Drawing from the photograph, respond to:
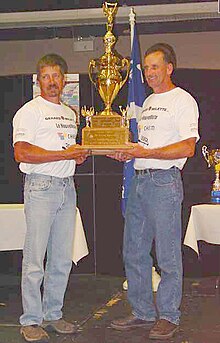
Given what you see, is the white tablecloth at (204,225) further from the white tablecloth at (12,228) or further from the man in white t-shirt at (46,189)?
the man in white t-shirt at (46,189)

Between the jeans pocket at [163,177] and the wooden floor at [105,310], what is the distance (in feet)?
2.61

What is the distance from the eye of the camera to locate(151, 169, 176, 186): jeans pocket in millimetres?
3185

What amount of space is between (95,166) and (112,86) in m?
2.19

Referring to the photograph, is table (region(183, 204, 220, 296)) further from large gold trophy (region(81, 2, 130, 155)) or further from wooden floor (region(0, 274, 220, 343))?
large gold trophy (region(81, 2, 130, 155))

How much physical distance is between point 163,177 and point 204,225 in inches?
50.3

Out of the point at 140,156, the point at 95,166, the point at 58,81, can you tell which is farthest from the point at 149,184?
the point at 95,166

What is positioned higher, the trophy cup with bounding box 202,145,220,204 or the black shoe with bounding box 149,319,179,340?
the trophy cup with bounding box 202,145,220,204

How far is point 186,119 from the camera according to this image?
124 inches

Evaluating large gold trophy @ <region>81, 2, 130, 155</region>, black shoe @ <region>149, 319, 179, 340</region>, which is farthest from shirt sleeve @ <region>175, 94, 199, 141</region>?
black shoe @ <region>149, 319, 179, 340</region>

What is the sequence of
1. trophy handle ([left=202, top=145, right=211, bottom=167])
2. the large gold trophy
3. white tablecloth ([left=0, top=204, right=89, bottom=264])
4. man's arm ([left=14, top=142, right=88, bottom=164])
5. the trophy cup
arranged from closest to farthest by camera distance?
man's arm ([left=14, top=142, right=88, bottom=164])
the large gold trophy
white tablecloth ([left=0, top=204, right=89, bottom=264])
the trophy cup
trophy handle ([left=202, top=145, right=211, bottom=167])

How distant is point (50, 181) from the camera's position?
317 centimetres

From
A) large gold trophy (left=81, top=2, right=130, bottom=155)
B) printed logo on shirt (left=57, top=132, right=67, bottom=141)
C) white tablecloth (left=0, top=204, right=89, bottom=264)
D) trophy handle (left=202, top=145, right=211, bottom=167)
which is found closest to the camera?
printed logo on shirt (left=57, top=132, right=67, bottom=141)

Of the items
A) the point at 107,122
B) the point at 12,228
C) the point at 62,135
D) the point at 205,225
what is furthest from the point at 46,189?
the point at 205,225

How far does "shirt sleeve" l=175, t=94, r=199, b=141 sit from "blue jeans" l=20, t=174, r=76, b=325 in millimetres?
627
